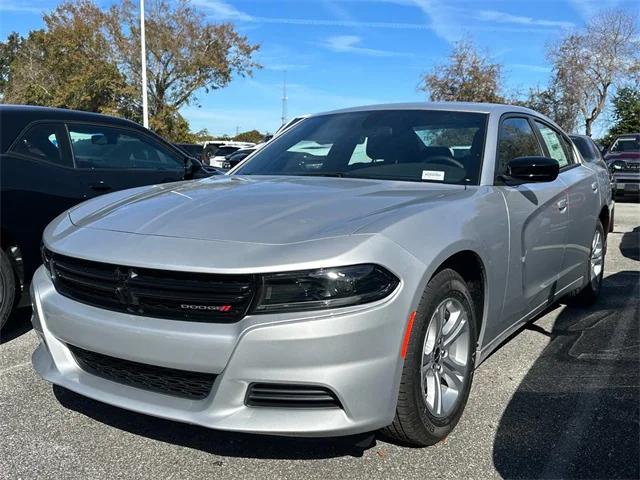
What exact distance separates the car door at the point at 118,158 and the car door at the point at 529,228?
313cm

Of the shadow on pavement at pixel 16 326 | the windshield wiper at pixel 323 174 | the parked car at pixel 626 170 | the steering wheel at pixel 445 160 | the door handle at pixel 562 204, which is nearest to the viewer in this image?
the steering wheel at pixel 445 160

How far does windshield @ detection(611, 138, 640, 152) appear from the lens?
16875mm

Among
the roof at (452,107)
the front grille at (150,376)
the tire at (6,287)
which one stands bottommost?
the tire at (6,287)

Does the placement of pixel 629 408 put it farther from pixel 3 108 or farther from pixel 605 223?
pixel 3 108

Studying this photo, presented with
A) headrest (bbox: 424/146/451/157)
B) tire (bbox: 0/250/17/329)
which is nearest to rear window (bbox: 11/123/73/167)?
tire (bbox: 0/250/17/329)

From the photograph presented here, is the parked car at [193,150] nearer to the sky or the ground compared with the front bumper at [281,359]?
nearer to the sky

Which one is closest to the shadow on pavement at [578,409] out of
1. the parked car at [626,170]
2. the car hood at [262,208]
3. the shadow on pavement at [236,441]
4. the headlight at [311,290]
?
the shadow on pavement at [236,441]

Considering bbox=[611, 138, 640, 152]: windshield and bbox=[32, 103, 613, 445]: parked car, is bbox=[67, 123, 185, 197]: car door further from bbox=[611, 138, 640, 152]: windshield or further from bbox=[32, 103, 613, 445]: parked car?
bbox=[611, 138, 640, 152]: windshield

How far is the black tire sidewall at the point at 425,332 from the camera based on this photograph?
92.3 inches

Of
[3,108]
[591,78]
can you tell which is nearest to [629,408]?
[3,108]

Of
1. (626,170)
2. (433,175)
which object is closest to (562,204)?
(433,175)

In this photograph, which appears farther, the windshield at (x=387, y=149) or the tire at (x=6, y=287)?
the tire at (x=6, y=287)

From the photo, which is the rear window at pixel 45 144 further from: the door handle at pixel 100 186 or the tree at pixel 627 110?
the tree at pixel 627 110

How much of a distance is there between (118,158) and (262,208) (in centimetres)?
296
